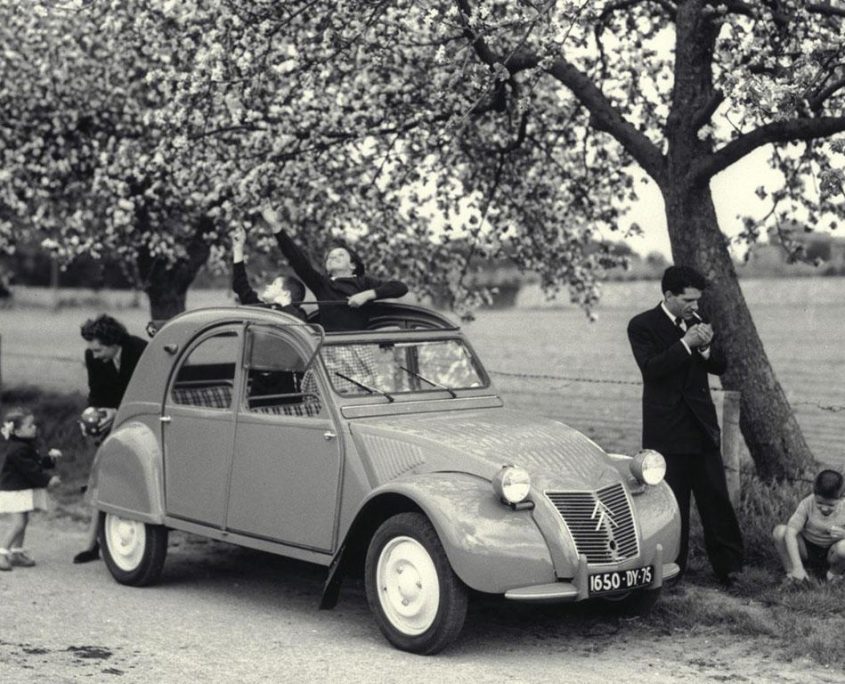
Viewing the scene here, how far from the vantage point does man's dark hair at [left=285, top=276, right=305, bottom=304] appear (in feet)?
28.1

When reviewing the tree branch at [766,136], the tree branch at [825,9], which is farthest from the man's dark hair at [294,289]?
the tree branch at [825,9]

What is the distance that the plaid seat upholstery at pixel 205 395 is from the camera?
875 cm

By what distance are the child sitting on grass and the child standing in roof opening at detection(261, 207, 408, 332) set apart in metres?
2.89

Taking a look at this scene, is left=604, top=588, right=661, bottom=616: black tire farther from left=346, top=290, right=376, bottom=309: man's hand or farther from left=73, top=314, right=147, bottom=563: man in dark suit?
left=73, top=314, right=147, bottom=563: man in dark suit

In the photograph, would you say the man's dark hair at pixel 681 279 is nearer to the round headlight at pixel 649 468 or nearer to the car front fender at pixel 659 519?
the round headlight at pixel 649 468

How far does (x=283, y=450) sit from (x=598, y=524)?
201 centimetres

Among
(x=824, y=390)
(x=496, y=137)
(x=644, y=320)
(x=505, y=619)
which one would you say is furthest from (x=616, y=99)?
(x=824, y=390)

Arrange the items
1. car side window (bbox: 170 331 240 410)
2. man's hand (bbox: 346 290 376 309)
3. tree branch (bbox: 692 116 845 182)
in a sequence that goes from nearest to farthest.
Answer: man's hand (bbox: 346 290 376 309) → car side window (bbox: 170 331 240 410) → tree branch (bbox: 692 116 845 182)

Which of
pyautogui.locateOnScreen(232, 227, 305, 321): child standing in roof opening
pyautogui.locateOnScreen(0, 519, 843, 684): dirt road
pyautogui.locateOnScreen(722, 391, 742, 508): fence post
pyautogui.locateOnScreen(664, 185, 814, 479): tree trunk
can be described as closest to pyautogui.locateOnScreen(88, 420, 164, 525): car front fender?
pyautogui.locateOnScreen(0, 519, 843, 684): dirt road

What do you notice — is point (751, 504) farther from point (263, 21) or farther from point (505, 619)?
point (263, 21)

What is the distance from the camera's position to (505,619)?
756 centimetres

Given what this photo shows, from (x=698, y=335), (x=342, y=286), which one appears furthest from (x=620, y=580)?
(x=342, y=286)

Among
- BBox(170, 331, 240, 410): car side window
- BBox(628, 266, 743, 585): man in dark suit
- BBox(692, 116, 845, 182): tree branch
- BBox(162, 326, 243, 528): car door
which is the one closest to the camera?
BBox(628, 266, 743, 585): man in dark suit

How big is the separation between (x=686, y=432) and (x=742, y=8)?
11.4 ft
